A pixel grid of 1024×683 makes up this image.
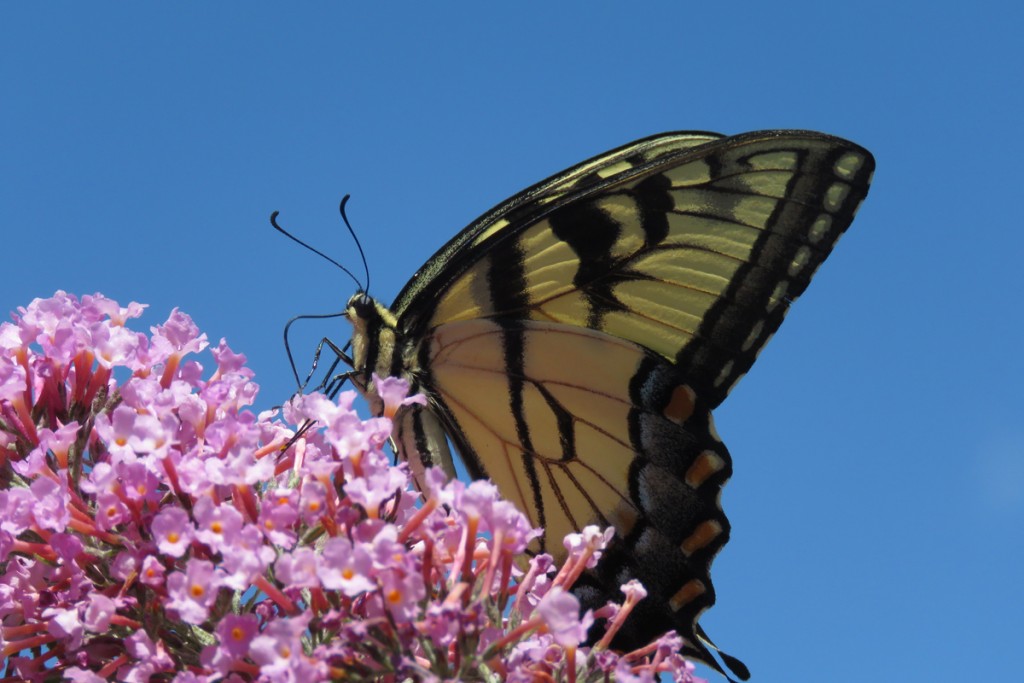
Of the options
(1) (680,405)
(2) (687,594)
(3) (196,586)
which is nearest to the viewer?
(3) (196,586)

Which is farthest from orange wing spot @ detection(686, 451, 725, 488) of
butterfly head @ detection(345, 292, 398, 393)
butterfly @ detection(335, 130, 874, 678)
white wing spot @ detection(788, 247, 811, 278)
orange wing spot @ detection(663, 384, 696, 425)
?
butterfly head @ detection(345, 292, 398, 393)

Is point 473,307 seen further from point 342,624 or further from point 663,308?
point 342,624

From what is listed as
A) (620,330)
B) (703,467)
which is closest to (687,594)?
(703,467)

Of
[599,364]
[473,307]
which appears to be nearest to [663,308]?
[599,364]

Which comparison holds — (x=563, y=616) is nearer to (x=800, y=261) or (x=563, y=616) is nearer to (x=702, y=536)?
(x=702, y=536)

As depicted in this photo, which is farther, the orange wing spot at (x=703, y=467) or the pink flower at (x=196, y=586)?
the orange wing spot at (x=703, y=467)

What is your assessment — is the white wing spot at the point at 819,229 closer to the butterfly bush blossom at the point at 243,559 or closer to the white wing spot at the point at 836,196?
the white wing spot at the point at 836,196

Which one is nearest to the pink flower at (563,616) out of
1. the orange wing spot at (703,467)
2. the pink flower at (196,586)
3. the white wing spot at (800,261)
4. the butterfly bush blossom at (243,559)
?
the butterfly bush blossom at (243,559)
